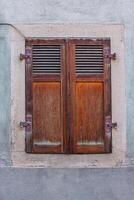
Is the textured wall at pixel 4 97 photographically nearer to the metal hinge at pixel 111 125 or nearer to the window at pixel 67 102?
the window at pixel 67 102

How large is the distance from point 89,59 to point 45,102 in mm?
694

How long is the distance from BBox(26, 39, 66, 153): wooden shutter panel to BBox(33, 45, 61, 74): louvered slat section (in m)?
0.01

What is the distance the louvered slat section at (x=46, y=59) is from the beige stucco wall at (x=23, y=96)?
0.14 metres

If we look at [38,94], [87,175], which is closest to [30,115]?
[38,94]

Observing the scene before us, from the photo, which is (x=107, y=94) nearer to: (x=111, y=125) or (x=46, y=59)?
(x=111, y=125)

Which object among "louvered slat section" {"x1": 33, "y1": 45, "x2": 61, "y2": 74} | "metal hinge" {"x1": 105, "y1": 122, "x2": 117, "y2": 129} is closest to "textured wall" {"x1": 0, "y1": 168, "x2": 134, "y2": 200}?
"metal hinge" {"x1": 105, "y1": 122, "x2": 117, "y2": 129}

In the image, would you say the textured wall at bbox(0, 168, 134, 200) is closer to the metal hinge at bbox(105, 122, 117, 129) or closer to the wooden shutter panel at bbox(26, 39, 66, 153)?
the wooden shutter panel at bbox(26, 39, 66, 153)

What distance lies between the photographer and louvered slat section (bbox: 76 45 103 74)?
384 inches

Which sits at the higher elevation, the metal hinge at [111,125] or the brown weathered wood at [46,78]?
the brown weathered wood at [46,78]

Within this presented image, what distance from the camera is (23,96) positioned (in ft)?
32.0

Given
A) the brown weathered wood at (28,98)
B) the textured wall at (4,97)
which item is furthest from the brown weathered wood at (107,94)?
the textured wall at (4,97)

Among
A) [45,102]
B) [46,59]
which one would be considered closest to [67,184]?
[45,102]

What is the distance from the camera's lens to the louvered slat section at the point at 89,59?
384 inches

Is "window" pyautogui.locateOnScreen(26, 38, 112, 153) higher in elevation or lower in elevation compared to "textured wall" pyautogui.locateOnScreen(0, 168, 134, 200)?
higher
